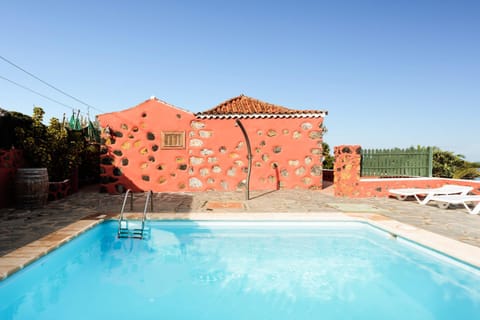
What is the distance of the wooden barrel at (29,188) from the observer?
666 centimetres

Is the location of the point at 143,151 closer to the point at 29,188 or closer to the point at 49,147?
the point at 49,147

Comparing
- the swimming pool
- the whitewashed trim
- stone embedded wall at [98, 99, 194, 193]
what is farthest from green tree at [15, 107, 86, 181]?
the whitewashed trim

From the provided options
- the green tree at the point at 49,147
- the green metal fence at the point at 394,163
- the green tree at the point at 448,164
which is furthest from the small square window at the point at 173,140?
the green tree at the point at 448,164

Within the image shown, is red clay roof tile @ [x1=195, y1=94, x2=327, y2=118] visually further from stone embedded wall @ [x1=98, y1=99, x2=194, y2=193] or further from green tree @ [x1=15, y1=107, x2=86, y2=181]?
green tree @ [x1=15, y1=107, x2=86, y2=181]

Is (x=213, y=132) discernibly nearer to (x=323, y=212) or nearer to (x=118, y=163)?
(x=118, y=163)

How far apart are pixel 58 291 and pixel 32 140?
5.88m

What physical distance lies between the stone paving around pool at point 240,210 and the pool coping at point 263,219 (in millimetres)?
136

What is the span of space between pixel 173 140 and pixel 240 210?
5.12 meters

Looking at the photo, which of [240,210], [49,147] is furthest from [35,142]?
[240,210]

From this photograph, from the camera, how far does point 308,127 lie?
1088 centimetres

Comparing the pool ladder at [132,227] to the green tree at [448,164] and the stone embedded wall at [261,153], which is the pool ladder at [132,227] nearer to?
the stone embedded wall at [261,153]

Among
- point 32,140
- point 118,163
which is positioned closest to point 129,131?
point 118,163

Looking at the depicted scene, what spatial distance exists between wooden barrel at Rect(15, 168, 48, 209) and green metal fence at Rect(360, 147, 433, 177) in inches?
447

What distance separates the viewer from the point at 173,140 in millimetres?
10508
